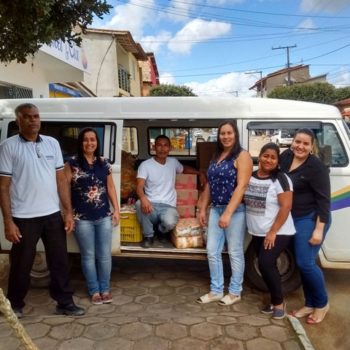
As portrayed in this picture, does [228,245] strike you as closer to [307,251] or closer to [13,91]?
[307,251]

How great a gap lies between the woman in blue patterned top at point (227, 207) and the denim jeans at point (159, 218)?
41 centimetres

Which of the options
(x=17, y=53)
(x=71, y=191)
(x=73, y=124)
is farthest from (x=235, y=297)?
(x=17, y=53)

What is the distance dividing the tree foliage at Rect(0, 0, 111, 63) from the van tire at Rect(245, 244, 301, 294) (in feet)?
8.89

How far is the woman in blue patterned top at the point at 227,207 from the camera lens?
3598mm

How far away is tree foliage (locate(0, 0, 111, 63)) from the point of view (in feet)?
8.21

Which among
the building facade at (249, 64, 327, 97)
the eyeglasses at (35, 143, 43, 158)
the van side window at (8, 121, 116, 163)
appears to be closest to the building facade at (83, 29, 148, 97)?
the van side window at (8, 121, 116, 163)

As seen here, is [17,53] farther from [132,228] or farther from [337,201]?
[337,201]

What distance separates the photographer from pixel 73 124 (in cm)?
423

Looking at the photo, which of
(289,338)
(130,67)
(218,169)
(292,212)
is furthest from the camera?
(130,67)

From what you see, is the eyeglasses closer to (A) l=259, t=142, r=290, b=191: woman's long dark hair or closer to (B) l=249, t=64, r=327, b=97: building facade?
(A) l=259, t=142, r=290, b=191: woman's long dark hair

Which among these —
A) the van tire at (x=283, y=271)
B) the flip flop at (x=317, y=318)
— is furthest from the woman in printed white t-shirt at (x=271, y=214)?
the van tire at (x=283, y=271)

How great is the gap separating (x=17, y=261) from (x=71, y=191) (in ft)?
2.58

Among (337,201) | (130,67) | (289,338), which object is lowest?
(289,338)

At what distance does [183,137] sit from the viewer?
5.53m
